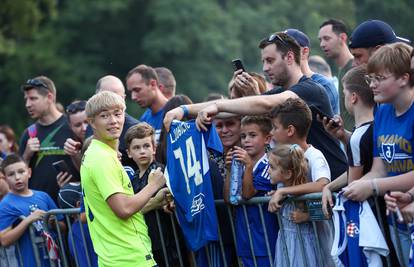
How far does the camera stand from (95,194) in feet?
26.4

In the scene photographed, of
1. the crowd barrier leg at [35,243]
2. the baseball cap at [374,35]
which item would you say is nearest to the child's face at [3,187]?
the crowd barrier leg at [35,243]

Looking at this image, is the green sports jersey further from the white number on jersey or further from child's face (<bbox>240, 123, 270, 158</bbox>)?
child's face (<bbox>240, 123, 270, 158</bbox>)

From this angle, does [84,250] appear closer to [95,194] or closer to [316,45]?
[95,194]

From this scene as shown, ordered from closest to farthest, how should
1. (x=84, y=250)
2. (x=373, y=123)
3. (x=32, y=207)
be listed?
(x=373, y=123), (x=84, y=250), (x=32, y=207)

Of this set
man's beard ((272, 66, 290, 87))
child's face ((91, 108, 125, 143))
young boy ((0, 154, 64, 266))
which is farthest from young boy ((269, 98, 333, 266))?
young boy ((0, 154, 64, 266))

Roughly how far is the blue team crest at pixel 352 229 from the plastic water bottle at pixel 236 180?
125cm

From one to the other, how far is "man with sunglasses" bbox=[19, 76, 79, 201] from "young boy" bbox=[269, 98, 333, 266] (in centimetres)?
316

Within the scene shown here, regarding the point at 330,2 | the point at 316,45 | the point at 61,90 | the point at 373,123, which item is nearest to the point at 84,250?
the point at 373,123

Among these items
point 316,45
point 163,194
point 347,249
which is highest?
point 316,45

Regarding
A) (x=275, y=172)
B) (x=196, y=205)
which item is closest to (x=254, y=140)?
(x=275, y=172)

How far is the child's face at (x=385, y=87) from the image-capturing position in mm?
6754

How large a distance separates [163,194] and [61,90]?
27191mm

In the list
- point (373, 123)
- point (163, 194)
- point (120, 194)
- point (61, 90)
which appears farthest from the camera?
point (61, 90)

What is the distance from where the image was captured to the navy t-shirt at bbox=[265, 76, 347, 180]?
320 inches
